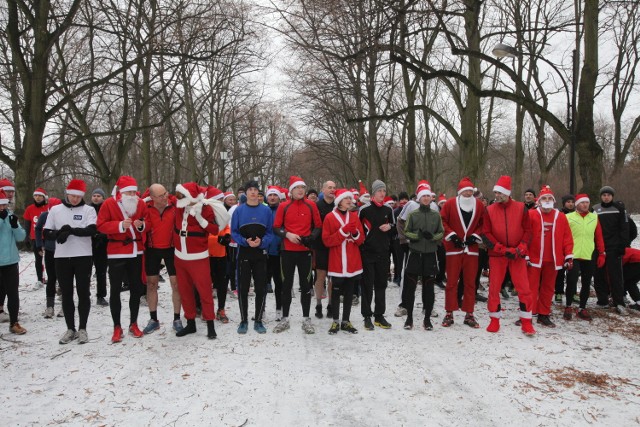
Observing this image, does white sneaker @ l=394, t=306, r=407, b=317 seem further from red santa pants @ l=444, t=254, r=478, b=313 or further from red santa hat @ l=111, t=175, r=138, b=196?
red santa hat @ l=111, t=175, r=138, b=196

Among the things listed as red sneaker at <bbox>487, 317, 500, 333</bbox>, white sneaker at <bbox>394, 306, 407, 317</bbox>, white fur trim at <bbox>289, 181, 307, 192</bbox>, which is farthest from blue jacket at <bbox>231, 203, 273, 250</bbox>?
red sneaker at <bbox>487, 317, 500, 333</bbox>

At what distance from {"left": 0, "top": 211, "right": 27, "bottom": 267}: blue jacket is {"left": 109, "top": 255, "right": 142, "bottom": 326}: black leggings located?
175 cm

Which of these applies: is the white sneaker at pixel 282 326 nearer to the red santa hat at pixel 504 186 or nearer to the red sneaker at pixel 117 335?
the red sneaker at pixel 117 335

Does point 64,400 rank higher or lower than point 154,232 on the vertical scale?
lower

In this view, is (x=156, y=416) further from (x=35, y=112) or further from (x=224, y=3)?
(x=224, y=3)

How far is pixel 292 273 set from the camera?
21.0 feet

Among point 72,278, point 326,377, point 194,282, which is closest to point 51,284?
point 72,278

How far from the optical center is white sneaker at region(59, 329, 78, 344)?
18.8 ft

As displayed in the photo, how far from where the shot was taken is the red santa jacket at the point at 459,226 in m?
6.49

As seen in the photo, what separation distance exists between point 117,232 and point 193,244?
1.01 metres

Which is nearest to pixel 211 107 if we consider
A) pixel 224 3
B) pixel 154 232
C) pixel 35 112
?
pixel 224 3

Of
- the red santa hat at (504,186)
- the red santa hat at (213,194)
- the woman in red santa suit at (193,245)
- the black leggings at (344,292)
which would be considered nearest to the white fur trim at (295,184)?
the red santa hat at (213,194)

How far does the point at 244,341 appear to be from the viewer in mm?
5781

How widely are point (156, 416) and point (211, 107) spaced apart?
21.2 meters
